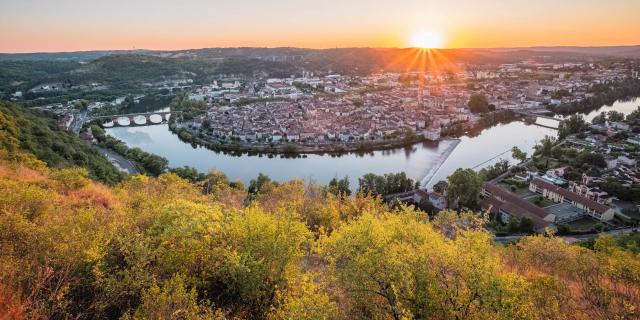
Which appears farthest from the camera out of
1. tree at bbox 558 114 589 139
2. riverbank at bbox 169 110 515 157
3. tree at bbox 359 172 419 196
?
tree at bbox 558 114 589 139

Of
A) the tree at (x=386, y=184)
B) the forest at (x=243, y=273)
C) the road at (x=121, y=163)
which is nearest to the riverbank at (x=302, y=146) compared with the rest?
the road at (x=121, y=163)

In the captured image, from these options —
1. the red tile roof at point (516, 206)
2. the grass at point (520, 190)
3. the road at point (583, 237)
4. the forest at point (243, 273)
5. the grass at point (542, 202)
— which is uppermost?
the forest at point (243, 273)

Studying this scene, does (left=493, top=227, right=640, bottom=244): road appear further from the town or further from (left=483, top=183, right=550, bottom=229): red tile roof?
(left=483, top=183, right=550, bottom=229): red tile roof

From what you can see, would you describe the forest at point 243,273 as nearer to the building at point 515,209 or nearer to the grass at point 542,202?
the building at point 515,209

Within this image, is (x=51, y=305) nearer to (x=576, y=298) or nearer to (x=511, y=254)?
(x=576, y=298)

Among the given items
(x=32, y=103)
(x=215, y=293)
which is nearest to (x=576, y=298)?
(x=215, y=293)

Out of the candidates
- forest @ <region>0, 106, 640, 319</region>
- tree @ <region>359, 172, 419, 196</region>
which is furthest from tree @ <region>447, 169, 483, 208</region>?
forest @ <region>0, 106, 640, 319</region>
